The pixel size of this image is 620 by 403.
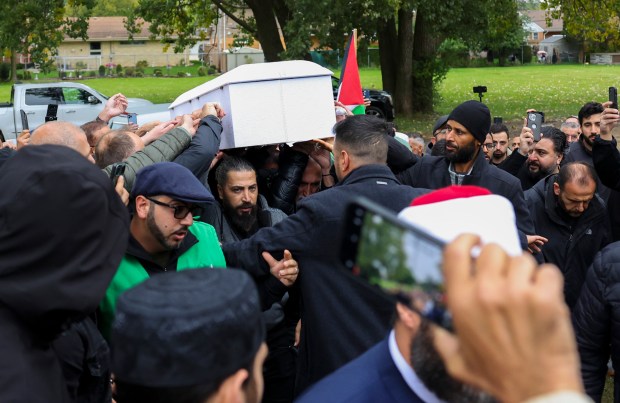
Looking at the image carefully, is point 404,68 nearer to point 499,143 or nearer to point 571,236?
point 499,143

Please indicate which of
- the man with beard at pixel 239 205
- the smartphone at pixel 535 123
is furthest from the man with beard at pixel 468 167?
the smartphone at pixel 535 123

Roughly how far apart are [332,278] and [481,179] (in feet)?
6.56

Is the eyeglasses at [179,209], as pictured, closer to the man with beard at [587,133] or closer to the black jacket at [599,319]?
the black jacket at [599,319]

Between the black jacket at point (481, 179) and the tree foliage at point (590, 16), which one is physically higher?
the tree foliage at point (590, 16)

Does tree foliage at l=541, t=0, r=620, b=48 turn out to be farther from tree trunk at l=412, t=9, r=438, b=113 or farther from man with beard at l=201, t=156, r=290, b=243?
man with beard at l=201, t=156, r=290, b=243

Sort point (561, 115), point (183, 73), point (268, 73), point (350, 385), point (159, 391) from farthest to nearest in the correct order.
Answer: point (183, 73) → point (561, 115) → point (268, 73) → point (350, 385) → point (159, 391)

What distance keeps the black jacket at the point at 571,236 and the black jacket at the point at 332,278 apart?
2.42 meters

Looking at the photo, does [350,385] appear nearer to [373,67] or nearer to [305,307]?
[305,307]

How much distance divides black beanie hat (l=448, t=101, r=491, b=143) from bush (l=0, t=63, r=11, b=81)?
5347cm

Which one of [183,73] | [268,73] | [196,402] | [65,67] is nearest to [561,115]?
[268,73]

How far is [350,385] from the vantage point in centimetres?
212

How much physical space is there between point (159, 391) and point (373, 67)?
65.0 meters

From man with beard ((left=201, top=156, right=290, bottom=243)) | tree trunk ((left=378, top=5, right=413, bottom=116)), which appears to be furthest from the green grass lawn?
man with beard ((left=201, top=156, right=290, bottom=243))

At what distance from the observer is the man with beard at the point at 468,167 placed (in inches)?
201
